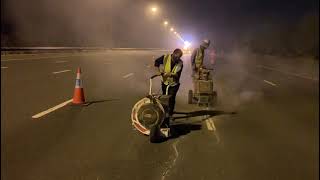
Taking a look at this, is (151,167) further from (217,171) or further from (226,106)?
(226,106)

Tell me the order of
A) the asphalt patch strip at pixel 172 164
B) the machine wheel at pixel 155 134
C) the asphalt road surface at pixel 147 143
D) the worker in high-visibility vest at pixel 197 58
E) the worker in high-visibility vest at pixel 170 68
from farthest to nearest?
the worker in high-visibility vest at pixel 197 58
the worker in high-visibility vest at pixel 170 68
the machine wheel at pixel 155 134
the asphalt road surface at pixel 147 143
the asphalt patch strip at pixel 172 164

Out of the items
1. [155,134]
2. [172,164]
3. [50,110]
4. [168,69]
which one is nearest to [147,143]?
[155,134]

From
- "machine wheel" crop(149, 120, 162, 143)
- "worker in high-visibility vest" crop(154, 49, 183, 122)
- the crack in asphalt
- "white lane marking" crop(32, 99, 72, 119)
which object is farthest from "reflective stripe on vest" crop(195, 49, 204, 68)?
the crack in asphalt

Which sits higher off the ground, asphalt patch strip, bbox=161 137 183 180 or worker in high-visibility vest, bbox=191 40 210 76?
worker in high-visibility vest, bbox=191 40 210 76

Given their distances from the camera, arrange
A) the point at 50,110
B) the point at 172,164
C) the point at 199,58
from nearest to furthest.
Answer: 1. the point at 172,164
2. the point at 50,110
3. the point at 199,58

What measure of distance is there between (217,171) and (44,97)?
300 inches

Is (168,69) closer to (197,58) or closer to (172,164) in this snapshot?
(172,164)

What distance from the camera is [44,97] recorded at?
12.8 m

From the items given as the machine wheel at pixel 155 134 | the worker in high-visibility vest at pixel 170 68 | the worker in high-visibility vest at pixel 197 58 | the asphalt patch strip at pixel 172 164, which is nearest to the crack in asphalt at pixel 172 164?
the asphalt patch strip at pixel 172 164

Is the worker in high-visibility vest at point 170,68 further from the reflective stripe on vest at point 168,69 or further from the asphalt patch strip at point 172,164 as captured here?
the asphalt patch strip at point 172,164

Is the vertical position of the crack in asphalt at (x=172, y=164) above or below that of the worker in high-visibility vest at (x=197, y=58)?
below

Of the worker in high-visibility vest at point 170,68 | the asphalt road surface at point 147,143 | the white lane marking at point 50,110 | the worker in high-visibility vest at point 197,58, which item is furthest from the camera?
the worker in high-visibility vest at point 197,58

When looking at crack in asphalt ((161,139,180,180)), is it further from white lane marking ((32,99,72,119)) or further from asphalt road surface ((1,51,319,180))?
white lane marking ((32,99,72,119))

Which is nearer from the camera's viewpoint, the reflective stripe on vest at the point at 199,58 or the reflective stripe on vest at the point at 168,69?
the reflective stripe on vest at the point at 168,69
